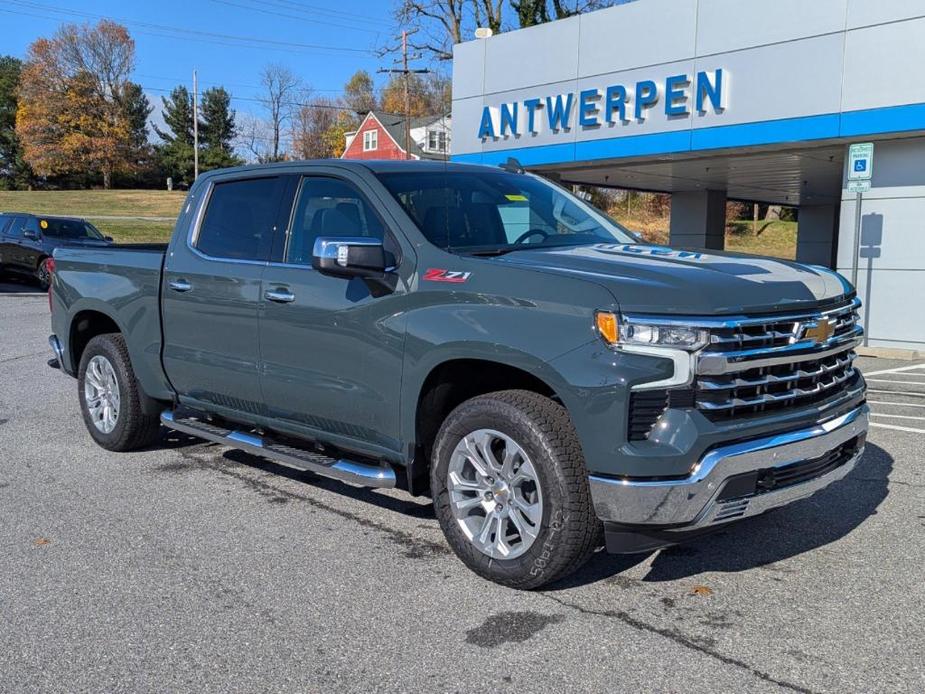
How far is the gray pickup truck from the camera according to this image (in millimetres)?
3580

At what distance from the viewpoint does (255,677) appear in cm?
330

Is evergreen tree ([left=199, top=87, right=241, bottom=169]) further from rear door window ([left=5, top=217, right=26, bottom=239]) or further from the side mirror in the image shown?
the side mirror

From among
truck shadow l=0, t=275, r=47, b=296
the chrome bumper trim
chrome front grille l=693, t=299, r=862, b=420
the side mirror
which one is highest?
the side mirror

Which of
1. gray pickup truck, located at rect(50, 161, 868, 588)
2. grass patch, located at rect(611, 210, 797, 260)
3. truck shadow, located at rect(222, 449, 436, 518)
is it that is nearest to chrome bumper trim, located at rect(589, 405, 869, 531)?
gray pickup truck, located at rect(50, 161, 868, 588)

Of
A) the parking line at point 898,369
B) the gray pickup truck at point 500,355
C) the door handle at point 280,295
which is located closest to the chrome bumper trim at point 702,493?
the gray pickup truck at point 500,355

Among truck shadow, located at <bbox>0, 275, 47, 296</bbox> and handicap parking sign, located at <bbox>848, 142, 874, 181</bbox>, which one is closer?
handicap parking sign, located at <bbox>848, 142, 874, 181</bbox>

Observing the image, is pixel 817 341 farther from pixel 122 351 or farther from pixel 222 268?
pixel 122 351

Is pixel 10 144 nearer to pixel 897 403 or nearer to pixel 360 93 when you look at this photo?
pixel 360 93

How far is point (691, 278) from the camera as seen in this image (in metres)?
3.79

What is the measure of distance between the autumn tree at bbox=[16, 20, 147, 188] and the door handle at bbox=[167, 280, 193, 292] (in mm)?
74855

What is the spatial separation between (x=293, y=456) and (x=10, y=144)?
284 feet

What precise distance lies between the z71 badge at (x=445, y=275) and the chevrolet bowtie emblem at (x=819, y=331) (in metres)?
1.53

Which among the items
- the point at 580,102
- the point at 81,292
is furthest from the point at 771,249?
the point at 81,292

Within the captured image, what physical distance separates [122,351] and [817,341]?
470cm
